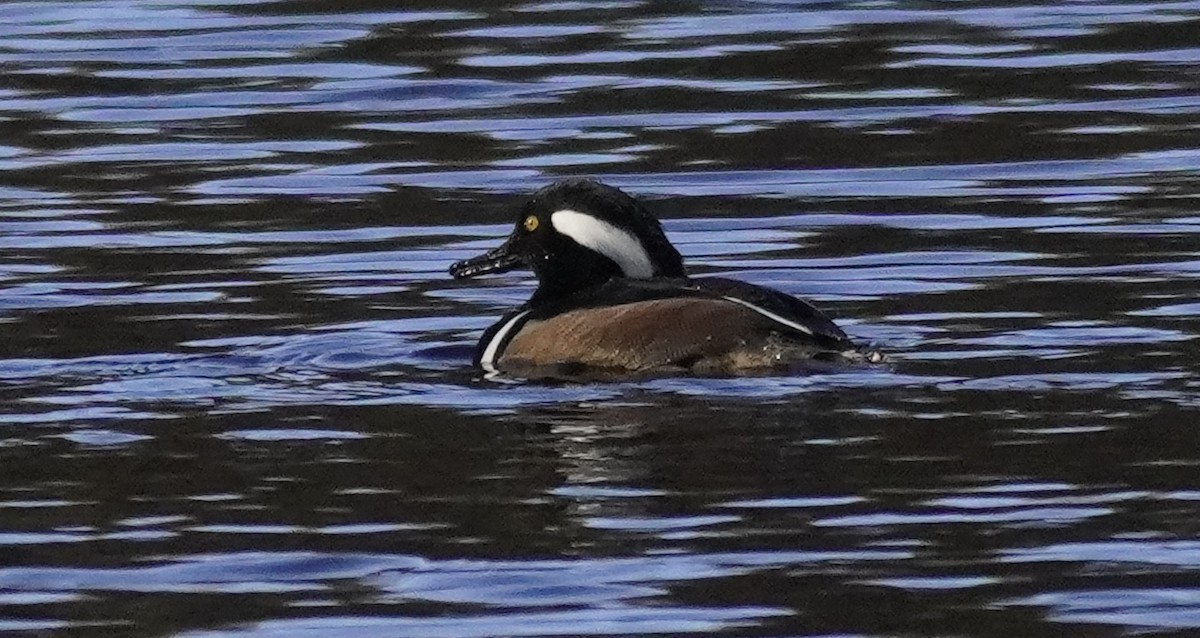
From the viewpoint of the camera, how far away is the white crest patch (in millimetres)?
10984

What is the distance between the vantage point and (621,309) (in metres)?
10.4

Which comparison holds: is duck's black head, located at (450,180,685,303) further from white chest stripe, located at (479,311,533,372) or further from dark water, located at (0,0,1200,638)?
white chest stripe, located at (479,311,533,372)

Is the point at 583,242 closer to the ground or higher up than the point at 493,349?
higher up

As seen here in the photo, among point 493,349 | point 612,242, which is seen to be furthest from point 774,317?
point 612,242

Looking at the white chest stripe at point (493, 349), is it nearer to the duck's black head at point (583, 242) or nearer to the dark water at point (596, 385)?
the dark water at point (596, 385)

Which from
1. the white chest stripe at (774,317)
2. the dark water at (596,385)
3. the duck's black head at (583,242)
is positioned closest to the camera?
the dark water at (596,385)

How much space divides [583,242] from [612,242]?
0.13 metres

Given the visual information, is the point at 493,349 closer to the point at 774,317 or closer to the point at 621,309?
the point at 621,309

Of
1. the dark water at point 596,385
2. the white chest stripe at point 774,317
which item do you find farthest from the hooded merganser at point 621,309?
the dark water at point 596,385

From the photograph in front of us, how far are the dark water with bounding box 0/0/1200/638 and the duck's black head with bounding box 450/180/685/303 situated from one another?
15.2 inches

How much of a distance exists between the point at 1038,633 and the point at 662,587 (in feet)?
3.01

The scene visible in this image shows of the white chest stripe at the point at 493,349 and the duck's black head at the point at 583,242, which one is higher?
the duck's black head at the point at 583,242

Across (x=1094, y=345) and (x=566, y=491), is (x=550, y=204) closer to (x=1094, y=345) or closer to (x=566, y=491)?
(x=1094, y=345)

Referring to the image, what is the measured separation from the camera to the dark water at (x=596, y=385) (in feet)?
23.2
